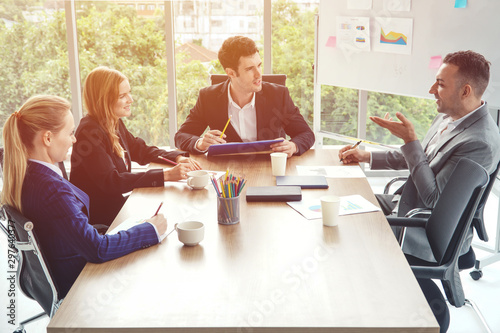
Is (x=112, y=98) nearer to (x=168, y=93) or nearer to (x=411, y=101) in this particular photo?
(x=168, y=93)

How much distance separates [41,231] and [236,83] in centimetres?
165

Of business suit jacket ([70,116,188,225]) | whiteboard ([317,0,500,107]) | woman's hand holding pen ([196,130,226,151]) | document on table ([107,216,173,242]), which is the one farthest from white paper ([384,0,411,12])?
document on table ([107,216,173,242])

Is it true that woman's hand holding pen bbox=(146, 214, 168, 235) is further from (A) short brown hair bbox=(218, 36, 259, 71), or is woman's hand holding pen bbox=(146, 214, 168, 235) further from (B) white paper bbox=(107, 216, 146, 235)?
(A) short brown hair bbox=(218, 36, 259, 71)

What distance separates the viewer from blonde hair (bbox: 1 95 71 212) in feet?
5.30

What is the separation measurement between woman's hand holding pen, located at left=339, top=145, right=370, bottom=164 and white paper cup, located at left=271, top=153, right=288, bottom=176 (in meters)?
0.41

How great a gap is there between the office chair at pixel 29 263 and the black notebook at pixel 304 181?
38.7 inches

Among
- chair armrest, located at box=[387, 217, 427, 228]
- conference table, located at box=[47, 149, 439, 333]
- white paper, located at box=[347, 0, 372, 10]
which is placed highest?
white paper, located at box=[347, 0, 372, 10]

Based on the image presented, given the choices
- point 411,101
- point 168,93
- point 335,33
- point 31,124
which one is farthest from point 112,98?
point 411,101

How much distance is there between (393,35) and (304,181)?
1.65 m

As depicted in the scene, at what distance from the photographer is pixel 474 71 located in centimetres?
237

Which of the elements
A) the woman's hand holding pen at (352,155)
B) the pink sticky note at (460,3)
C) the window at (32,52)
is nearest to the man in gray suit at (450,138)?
the woman's hand holding pen at (352,155)

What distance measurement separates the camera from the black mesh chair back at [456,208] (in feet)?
5.94

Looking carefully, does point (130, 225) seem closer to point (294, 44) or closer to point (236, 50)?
point (236, 50)

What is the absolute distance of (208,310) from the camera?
126cm
